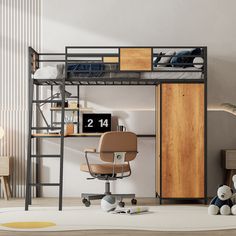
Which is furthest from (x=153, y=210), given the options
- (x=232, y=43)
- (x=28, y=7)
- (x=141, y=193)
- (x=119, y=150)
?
(x=28, y=7)

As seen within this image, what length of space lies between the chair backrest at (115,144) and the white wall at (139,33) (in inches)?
41.8

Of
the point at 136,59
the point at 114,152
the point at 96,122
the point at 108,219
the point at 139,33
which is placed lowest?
the point at 108,219

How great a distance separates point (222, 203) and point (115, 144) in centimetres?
143

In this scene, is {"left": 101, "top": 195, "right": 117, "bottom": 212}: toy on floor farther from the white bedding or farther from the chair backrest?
the white bedding

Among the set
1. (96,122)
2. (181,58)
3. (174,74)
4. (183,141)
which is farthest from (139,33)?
(183,141)

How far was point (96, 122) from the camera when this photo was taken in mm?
7781

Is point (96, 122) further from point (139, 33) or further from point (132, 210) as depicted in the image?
point (132, 210)

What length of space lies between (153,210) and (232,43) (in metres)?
2.78

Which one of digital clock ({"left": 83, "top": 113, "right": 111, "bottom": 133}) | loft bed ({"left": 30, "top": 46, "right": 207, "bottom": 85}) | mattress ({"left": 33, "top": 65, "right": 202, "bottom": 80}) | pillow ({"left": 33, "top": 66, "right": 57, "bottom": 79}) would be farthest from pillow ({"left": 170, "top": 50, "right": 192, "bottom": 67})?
pillow ({"left": 33, "top": 66, "right": 57, "bottom": 79})

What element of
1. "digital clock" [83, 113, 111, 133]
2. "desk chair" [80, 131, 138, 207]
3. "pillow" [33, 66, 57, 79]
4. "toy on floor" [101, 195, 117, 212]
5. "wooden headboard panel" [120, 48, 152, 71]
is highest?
"wooden headboard panel" [120, 48, 152, 71]

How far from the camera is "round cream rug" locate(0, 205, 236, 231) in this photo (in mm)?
5300

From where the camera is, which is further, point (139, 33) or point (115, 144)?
point (139, 33)

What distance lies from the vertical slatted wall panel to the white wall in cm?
22

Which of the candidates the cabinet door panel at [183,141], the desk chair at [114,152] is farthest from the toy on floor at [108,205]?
the cabinet door panel at [183,141]
